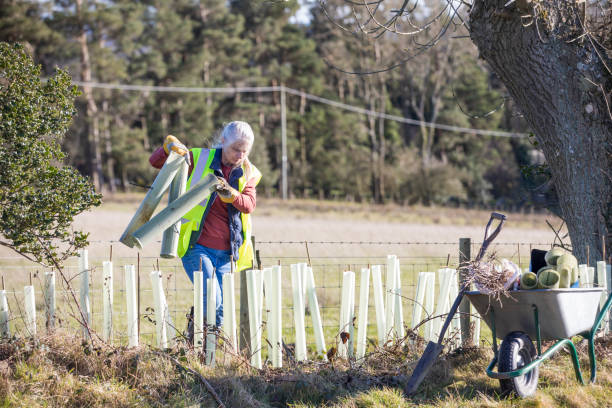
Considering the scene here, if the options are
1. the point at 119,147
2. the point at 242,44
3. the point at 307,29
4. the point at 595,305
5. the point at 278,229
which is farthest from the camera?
the point at 307,29

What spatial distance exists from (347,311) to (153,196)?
1.60 m

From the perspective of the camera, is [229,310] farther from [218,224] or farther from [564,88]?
[564,88]

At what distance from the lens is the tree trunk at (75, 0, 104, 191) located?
26047 mm

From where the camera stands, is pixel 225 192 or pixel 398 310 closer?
pixel 225 192

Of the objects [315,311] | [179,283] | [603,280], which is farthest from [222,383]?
[179,283]

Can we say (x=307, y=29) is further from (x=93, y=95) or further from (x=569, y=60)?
(x=569, y=60)

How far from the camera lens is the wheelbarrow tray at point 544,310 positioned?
3613 mm

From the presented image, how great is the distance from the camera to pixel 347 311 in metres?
4.20

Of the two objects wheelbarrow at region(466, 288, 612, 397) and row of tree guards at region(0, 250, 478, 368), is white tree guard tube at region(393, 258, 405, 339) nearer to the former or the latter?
row of tree guards at region(0, 250, 478, 368)

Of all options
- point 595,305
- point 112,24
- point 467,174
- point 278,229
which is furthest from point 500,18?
point 467,174

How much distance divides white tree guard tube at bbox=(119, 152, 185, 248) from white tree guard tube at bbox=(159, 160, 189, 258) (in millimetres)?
66

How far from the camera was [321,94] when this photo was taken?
112ft

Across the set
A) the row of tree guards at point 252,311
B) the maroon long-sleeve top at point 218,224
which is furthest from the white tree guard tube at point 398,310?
the maroon long-sleeve top at point 218,224

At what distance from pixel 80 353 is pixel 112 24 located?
25.4 m
